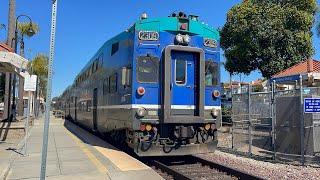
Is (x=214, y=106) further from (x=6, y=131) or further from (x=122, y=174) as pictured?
(x=6, y=131)

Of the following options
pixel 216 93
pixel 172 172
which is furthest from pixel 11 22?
pixel 172 172

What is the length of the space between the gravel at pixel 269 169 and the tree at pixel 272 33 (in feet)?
72.5

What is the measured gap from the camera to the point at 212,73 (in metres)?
12.6

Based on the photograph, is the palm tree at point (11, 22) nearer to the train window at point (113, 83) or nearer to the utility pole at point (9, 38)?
the utility pole at point (9, 38)

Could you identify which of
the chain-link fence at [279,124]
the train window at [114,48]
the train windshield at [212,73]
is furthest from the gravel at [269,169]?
the train window at [114,48]

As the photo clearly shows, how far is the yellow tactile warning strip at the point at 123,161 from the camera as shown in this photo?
10541mm

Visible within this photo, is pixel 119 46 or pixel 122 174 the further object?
pixel 119 46

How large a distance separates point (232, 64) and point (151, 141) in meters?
26.1

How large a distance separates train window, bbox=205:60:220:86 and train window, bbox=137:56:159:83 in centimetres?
151

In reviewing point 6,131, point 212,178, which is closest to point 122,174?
point 212,178

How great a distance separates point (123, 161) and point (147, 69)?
8.25 ft

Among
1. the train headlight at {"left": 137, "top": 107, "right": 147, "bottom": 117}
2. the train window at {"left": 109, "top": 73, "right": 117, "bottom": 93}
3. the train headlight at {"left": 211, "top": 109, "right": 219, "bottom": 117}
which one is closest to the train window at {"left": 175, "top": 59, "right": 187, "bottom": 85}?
the train headlight at {"left": 211, "top": 109, "right": 219, "bottom": 117}

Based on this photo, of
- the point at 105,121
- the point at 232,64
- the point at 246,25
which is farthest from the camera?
the point at 232,64

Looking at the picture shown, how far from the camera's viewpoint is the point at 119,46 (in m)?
13.4
